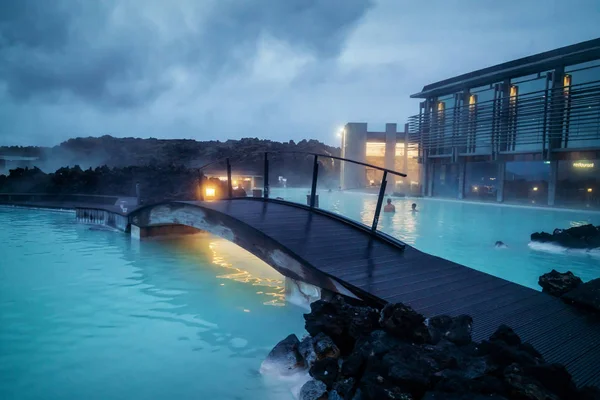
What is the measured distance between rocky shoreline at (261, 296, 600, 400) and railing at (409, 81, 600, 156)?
20.9m

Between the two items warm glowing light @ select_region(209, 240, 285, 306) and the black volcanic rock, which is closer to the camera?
warm glowing light @ select_region(209, 240, 285, 306)

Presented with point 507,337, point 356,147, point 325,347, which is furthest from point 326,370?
point 356,147

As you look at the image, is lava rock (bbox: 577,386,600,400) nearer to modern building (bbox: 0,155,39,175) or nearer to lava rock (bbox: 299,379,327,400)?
lava rock (bbox: 299,379,327,400)

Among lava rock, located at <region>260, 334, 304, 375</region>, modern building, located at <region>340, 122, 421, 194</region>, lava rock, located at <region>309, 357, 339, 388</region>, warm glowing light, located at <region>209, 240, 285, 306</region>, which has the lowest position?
warm glowing light, located at <region>209, 240, 285, 306</region>

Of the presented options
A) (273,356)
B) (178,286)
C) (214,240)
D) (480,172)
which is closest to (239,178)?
(480,172)

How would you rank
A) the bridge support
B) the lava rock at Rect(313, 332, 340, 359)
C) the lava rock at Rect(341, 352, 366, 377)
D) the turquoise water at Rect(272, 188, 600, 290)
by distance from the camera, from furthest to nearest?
the bridge support → the turquoise water at Rect(272, 188, 600, 290) → the lava rock at Rect(313, 332, 340, 359) → the lava rock at Rect(341, 352, 366, 377)

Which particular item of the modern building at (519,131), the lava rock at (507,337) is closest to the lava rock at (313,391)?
the lava rock at (507,337)

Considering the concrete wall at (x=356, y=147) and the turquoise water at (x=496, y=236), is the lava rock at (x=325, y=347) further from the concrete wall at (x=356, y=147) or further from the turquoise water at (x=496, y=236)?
the concrete wall at (x=356, y=147)

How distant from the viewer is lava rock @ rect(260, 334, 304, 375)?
354 cm

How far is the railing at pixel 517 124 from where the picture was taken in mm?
19141

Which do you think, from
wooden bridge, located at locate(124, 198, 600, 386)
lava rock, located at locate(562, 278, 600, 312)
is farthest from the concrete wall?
lava rock, located at locate(562, 278, 600, 312)

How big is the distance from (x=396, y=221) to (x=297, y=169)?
5062 cm

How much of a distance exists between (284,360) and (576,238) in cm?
1011

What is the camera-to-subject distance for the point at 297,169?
65.9 m
